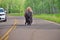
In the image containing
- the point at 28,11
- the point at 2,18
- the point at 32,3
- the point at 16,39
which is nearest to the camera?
the point at 16,39

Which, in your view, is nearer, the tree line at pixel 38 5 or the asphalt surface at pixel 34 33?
the asphalt surface at pixel 34 33

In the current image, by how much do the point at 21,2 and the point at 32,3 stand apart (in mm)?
61650

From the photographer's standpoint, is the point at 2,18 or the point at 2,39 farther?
the point at 2,18

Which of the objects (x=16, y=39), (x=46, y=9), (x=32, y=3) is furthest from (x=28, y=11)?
(x=32, y=3)

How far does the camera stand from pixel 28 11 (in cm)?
3164

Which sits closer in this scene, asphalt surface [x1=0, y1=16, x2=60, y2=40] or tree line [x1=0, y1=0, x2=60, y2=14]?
asphalt surface [x1=0, y1=16, x2=60, y2=40]

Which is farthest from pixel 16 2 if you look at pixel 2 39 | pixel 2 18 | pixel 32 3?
pixel 2 39

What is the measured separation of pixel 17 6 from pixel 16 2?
3471 millimetres

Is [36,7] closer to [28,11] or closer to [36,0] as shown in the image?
[36,0]

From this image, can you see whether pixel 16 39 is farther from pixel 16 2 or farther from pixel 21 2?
pixel 21 2

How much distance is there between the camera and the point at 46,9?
11662 cm

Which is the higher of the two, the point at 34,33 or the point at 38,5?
the point at 38,5

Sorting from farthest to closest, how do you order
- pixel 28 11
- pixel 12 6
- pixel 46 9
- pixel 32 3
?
pixel 12 6 → pixel 32 3 → pixel 46 9 → pixel 28 11

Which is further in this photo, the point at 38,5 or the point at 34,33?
the point at 38,5
